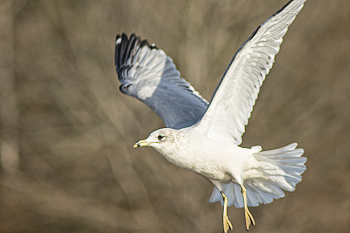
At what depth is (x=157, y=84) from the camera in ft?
A: 16.8

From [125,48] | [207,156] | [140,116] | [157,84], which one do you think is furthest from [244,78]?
[140,116]

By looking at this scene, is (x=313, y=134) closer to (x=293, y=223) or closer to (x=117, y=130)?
(x=293, y=223)

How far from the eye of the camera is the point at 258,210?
8.34 m

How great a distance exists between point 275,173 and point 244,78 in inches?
35.9

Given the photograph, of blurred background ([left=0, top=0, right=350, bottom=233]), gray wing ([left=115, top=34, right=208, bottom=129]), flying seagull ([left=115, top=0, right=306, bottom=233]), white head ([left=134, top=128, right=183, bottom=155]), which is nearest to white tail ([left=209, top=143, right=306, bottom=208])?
flying seagull ([left=115, top=0, right=306, bottom=233])

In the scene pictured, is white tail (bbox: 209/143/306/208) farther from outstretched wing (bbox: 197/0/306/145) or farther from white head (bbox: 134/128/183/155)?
white head (bbox: 134/128/183/155)

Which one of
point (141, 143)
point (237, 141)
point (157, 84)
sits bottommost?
point (141, 143)

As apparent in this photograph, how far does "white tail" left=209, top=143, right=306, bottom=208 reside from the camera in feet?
12.4

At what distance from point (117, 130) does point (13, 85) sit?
13.5 ft

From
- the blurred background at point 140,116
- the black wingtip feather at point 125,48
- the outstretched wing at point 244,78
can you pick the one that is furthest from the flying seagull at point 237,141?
the blurred background at point 140,116

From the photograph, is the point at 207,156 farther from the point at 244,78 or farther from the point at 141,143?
the point at 244,78

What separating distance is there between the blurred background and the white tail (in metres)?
3.25

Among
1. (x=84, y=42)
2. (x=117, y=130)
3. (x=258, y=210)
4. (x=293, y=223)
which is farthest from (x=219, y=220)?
(x=84, y=42)

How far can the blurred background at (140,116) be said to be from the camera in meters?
7.63
